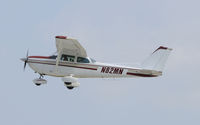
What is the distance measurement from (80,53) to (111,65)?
1.76 m

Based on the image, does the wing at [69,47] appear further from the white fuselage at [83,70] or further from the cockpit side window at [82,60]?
the white fuselage at [83,70]

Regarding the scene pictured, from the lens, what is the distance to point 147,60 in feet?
77.6

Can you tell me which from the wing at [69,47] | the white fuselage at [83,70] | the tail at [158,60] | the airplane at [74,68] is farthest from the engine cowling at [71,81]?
the tail at [158,60]

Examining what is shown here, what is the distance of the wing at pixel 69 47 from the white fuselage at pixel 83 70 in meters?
0.52

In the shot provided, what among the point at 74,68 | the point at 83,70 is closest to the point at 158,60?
the point at 83,70

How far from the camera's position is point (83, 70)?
22.5m

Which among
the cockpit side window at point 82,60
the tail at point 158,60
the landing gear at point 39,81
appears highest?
the tail at point 158,60

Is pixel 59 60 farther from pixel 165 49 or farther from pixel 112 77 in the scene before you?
pixel 165 49

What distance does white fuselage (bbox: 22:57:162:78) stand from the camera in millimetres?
22312

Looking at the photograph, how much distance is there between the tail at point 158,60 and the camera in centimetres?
2322

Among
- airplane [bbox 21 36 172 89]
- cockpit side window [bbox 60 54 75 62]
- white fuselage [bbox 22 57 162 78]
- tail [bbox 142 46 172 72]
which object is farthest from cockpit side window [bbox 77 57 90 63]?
tail [bbox 142 46 172 72]

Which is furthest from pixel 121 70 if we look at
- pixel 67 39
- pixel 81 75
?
pixel 67 39

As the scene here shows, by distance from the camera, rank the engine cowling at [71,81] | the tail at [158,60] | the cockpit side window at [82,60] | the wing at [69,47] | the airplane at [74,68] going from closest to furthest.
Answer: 1. the wing at [69,47]
2. the engine cowling at [71,81]
3. the airplane at [74,68]
4. the cockpit side window at [82,60]
5. the tail at [158,60]

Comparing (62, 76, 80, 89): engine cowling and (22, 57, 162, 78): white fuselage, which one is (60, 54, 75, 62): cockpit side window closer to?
(22, 57, 162, 78): white fuselage
